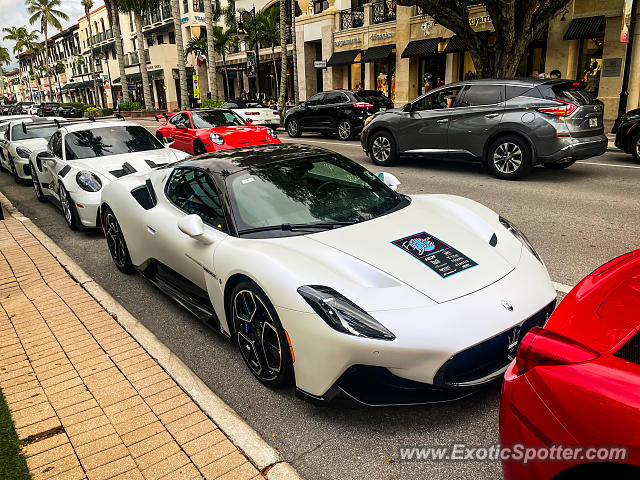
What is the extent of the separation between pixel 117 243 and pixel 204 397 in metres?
3.08

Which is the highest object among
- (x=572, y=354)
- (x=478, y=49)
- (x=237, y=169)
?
(x=478, y=49)

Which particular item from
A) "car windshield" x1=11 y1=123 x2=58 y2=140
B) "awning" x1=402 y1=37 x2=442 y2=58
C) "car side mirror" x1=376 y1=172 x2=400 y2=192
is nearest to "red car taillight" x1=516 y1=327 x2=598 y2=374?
"car side mirror" x1=376 y1=172 x2=400 y2=192

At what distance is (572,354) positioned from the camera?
1714 millimetres

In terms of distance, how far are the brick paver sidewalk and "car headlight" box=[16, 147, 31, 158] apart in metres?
7.86

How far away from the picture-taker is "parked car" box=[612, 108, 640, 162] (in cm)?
1071

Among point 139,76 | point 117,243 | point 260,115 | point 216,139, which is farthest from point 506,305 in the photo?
point 139,76

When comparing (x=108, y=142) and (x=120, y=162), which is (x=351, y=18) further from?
(x=120, y=162)

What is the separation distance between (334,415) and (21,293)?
3.74 meters

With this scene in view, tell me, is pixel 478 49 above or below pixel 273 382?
above

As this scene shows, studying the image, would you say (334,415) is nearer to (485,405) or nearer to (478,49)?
(485,405)

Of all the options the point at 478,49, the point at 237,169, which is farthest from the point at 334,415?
the point at 478,49

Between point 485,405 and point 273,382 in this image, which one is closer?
point 485,405

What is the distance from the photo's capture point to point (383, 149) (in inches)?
467

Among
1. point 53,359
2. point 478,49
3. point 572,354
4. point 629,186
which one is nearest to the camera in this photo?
point 572,354
